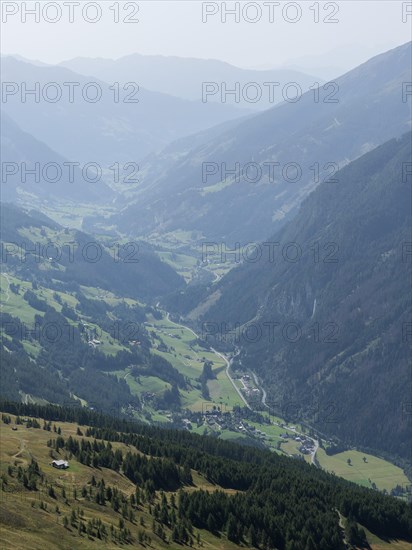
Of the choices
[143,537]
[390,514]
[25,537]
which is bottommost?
[390,514]

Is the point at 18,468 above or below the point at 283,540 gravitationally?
above

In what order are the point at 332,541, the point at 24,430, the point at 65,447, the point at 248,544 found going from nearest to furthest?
the point at 248,544 < the point at 332,541 < the point at 65,447 < the point at 24,430

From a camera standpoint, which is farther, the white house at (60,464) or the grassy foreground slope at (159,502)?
the white house at (60,464)

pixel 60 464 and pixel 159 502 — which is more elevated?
pixel 60 464

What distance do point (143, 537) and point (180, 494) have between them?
2870cm

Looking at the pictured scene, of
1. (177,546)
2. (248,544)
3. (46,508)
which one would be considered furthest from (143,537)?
(248,544)

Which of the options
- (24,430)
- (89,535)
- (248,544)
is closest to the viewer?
(89,535)

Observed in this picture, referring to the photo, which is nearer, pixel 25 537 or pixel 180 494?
Result: pixel 25 537

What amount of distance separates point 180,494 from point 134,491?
8922mm

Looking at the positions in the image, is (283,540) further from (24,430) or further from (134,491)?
(24,430)

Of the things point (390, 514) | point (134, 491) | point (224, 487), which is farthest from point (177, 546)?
point (390, 514)

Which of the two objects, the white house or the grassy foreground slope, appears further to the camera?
the white house

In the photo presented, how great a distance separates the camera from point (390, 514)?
18175 cm

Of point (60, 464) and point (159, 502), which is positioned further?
point (60, 464)
